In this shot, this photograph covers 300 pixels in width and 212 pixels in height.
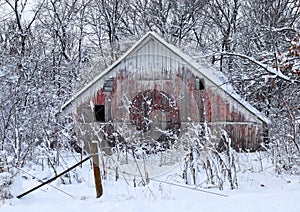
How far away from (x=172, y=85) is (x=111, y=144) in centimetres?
297

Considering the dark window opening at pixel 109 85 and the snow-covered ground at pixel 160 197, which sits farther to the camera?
the dark window opening at pixel 109 85

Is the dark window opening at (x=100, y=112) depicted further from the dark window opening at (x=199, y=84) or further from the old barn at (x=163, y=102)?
the dark window opening at (x=199, y=84)

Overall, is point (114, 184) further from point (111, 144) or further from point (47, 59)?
point (47, 59)

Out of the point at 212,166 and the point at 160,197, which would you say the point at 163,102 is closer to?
the point at 212,166

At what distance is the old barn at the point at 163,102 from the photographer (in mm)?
12914

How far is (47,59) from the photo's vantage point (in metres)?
18.9

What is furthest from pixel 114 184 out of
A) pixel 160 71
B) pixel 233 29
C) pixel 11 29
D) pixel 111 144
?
pixel 233 29

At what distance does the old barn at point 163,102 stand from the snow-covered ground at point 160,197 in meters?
5.37

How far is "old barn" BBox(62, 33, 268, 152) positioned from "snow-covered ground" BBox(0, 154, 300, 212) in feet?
17.6

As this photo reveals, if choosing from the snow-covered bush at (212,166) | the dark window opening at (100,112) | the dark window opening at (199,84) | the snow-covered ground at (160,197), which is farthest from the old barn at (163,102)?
the snow-covered ground at (160,197)

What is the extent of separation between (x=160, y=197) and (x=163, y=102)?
8.04 metres

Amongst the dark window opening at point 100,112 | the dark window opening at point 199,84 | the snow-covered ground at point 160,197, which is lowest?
the snow-covered ground at point 160,197

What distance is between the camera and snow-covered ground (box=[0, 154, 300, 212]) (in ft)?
16.0

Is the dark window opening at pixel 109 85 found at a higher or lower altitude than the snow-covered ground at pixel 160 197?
higher
